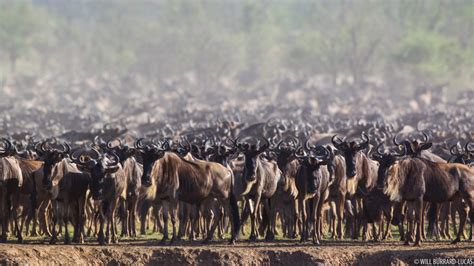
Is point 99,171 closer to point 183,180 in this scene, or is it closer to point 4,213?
point 183,180

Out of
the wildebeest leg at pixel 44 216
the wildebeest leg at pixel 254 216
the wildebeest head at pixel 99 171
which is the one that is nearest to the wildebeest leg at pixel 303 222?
the wildebeest leg at pixel 254 216

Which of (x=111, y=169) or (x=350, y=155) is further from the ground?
(x=350, y=155)

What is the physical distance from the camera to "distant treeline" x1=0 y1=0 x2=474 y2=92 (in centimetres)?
10475

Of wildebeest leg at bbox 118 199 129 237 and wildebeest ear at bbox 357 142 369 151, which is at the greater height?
wildebeest ear at bbox 357 142 369 151

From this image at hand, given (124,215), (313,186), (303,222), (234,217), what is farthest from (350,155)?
(124,215)

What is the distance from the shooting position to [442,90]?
279ft

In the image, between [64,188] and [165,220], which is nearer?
[64,188]

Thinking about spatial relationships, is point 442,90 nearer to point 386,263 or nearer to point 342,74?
point 342,74

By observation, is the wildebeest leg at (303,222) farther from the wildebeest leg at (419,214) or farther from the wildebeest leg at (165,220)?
the wildebeest leg at (165,220)

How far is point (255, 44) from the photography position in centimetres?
13112

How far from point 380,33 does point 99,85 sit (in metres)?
31.2

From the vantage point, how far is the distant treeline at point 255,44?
344ft

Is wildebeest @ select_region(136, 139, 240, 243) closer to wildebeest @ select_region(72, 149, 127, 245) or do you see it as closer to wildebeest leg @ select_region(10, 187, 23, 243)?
wildebeest @ select_region(72, 149, 127, 245)

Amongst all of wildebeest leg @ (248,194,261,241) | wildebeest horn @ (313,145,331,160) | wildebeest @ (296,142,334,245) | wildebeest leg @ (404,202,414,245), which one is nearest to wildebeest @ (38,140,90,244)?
wildebeest leg @ (248,194,261,241)
